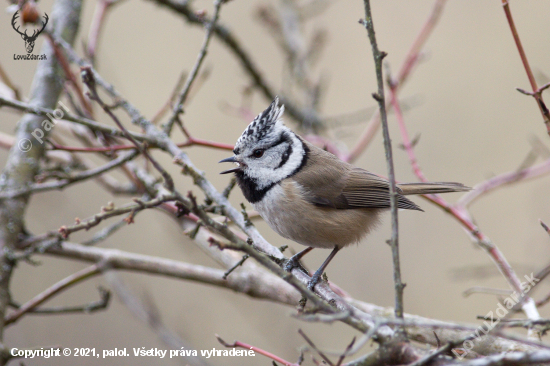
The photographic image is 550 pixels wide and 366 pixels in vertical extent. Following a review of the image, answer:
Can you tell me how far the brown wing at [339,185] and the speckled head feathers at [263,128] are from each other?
1.15 feet

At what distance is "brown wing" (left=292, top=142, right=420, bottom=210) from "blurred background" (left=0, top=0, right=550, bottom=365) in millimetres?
538

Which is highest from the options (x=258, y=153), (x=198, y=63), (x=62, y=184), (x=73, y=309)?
(x=198, y=63)

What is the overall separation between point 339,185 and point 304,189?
317 millimetres

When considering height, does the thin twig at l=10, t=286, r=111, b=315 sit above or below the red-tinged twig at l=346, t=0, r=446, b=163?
below

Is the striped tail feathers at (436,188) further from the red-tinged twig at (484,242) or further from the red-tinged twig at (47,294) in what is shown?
the red-tinged twig at (47,294)

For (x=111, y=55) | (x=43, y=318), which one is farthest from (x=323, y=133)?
(x=43, y=318)

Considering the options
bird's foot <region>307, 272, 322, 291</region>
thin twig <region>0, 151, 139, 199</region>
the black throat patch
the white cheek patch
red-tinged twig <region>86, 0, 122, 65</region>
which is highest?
red-tinged twig <region>86, 0, 122, 65</region>

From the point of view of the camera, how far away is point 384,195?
337cm

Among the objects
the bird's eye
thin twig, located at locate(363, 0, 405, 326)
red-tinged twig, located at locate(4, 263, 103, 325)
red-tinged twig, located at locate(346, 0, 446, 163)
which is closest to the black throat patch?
the bird's eye

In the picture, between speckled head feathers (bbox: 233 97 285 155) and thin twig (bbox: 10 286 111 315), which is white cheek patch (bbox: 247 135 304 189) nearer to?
speckled head feathers (bbox: 233 97 285 155)

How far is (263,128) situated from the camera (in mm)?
3115

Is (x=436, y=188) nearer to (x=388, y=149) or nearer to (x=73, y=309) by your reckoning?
(x=388, y=149)

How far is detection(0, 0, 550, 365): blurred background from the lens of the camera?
4367 mm

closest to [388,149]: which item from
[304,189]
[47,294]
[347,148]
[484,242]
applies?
[484,242]
